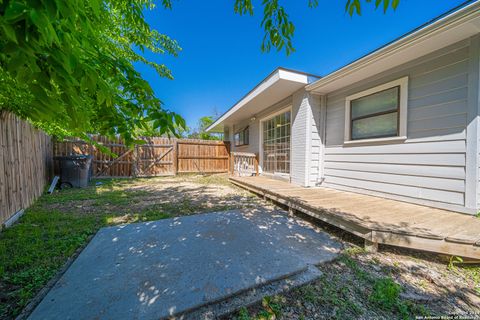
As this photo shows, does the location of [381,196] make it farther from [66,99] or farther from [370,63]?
[66,99]

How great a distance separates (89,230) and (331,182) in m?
4.85

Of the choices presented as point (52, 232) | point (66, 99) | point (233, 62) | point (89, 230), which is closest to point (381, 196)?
point (66, 99)

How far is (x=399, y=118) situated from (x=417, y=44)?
1.16 m

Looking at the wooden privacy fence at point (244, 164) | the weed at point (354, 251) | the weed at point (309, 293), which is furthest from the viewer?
the wooden privacy fence at point (244, 164)

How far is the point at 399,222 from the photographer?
2494mm

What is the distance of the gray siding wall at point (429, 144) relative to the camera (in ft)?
9.29

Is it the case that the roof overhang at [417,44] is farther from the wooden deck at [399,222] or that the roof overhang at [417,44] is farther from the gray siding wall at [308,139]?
the wooden deck at [399,222]

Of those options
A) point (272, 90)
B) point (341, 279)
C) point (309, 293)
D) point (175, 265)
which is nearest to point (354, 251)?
point (341, 279)

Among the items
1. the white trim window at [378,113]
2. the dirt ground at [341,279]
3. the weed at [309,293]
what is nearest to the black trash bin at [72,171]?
the dirt ground at [341,279]

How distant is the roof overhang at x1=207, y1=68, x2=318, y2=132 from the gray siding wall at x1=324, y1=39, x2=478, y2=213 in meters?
1.31

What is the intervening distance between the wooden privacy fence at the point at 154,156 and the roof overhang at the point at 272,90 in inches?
146

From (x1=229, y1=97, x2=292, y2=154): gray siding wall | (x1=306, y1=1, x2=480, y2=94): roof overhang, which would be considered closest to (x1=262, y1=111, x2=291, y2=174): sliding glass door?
(x1=229, y1=97, x2=292, y2=154): gray siding wall

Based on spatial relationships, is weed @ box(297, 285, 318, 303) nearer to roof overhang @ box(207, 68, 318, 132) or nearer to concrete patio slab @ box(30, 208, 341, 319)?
concrete patio slab @ box(30, 208, 341, 319)

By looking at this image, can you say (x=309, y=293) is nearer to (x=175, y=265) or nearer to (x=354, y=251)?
(x=354, y=251)
